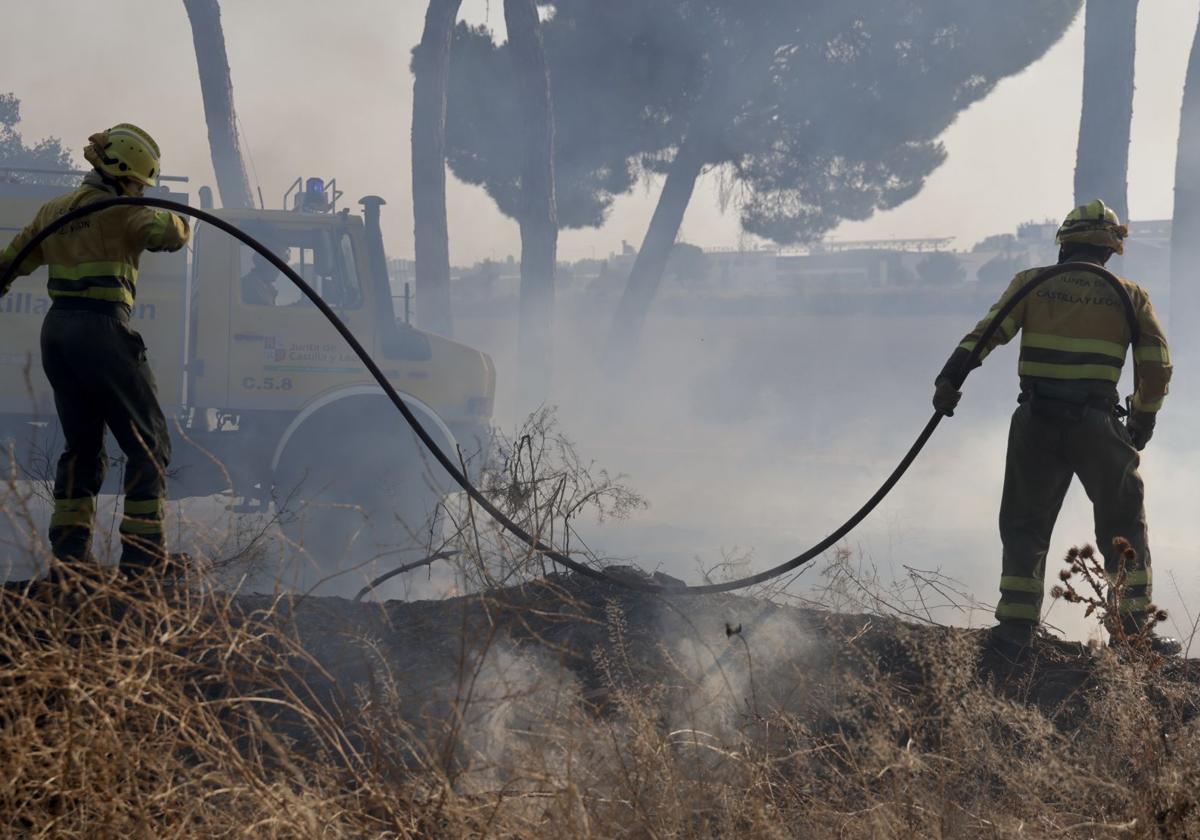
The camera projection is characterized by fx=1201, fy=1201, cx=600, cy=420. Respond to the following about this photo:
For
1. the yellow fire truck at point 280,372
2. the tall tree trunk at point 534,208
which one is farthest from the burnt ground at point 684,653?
the tall tree trunk at point 534,208

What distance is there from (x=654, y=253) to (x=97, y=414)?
48.1ft

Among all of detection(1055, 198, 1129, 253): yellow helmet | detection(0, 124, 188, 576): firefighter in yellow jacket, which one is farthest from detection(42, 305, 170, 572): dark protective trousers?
detection(1055, 198, 1129, 253): yellow helmet

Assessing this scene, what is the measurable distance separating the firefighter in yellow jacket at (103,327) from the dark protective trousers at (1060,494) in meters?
3.35

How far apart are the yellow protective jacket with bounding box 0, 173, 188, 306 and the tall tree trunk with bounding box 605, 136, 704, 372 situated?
14211 millimetres

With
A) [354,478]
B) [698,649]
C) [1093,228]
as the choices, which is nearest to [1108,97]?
[1093,228]

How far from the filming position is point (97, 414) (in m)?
4.51

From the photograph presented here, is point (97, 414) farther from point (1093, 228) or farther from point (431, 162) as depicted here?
point (431, 162)

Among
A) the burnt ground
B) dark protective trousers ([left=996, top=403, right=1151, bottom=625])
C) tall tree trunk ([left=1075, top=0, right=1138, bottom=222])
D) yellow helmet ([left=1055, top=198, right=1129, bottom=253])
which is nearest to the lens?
the burnt ground

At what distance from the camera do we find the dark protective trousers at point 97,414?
4352 mm

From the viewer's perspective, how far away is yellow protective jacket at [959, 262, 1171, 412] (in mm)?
4812

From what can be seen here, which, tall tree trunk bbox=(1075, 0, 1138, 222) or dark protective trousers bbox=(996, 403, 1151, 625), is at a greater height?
tall tree trunk bbox=(1075, 0, 1138, 222)

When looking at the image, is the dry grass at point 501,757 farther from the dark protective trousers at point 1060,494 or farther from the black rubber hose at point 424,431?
the dark protective trousers at point 1060,494

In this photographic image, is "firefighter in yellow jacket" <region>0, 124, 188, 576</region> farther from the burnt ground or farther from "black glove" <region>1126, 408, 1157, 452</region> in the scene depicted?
"black glove" <region>1126, 408, 1157, 452</region>

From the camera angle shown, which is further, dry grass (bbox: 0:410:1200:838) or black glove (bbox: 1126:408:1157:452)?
black glove (bbox: 1126:408:1157:452)
